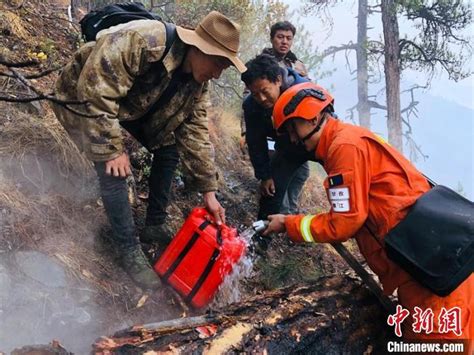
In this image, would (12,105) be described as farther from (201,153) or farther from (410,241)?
(410,241)

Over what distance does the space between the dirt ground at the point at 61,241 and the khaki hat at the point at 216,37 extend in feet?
4.30

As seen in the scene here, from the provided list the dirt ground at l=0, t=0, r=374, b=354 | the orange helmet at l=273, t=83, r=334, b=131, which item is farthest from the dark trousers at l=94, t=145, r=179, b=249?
the orange helmet at l=273, t=83, r=334, b=131

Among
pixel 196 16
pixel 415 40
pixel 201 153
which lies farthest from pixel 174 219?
pixel 415 40

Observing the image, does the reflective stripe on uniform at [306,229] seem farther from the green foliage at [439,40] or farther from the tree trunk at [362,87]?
the tree trunk at [362,87]

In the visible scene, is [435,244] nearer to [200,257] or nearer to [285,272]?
[200,257]

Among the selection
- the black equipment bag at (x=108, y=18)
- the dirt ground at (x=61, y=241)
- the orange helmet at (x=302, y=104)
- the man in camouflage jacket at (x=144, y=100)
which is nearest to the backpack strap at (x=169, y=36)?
the man in camouflage jacket at (x=144, y=100)

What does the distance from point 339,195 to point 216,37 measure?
4.69ft

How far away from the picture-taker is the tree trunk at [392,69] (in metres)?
11.7

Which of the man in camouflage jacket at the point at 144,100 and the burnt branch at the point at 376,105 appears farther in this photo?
the burnt branch at the point at 376,105

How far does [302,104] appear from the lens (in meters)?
2.83

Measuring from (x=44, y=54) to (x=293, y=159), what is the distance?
3.15 m

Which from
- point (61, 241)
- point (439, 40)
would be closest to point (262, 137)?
point (61, 241)

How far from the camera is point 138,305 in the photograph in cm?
348

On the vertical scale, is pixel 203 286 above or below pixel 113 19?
below
